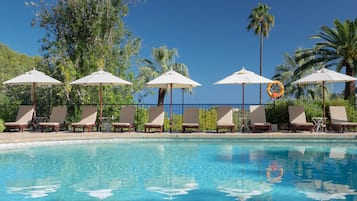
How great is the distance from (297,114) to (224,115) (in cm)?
279

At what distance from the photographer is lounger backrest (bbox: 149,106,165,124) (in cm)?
1303

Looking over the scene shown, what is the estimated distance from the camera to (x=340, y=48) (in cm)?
1733

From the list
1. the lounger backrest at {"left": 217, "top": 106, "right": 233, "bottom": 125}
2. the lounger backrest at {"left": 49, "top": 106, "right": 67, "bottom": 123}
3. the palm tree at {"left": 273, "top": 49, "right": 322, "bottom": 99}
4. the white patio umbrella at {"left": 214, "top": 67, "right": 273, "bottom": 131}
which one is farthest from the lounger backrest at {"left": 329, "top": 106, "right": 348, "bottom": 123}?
the palm tree at {"left": 273, "top": 49, "right": 322, "bottom": 99}

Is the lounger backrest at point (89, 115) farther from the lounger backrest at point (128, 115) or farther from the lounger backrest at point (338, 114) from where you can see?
the lounger backrest at point (338, 114)

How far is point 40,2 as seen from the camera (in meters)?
17.6

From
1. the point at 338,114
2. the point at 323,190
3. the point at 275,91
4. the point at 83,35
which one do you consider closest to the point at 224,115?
the point at 338,114

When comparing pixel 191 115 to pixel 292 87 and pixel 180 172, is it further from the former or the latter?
pixel 292 87

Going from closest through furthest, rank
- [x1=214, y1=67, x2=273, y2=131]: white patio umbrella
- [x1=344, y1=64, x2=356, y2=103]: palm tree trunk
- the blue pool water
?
1. the blue pool water
2. [x1=214, y1=67, x2=273, y2=131]: white patio umbrella
3. [x1=344, y1=64, x2=356, y2=103]: palm tree trunk

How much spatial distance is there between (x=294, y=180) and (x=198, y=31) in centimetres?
3510

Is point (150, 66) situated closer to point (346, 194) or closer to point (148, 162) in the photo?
point (148, 162)

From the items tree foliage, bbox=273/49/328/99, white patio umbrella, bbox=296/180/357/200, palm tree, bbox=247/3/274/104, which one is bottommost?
white patio umbrella, bbox=296/180/357/200

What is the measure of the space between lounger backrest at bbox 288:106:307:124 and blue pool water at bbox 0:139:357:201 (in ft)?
6.07

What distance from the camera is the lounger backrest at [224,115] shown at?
42.4 feet

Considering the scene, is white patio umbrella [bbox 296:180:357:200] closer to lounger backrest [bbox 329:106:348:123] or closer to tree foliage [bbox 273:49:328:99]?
lounger backrest [bbox 329:106:348:123]
